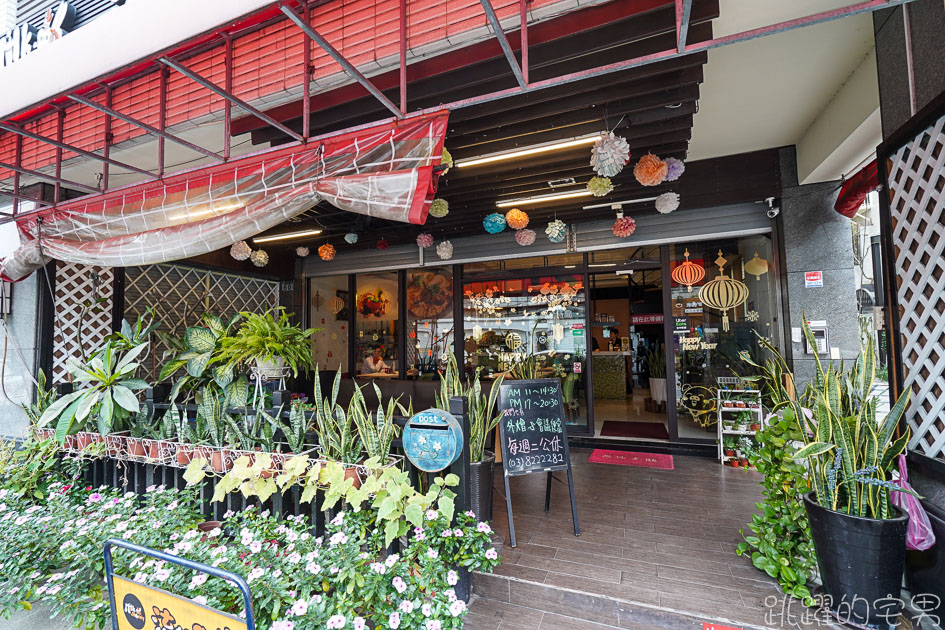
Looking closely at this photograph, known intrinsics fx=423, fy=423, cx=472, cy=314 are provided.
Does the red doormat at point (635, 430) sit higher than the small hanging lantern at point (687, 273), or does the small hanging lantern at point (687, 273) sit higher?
the small hanging lantern at point (687, 273)

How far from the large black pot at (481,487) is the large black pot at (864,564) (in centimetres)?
172

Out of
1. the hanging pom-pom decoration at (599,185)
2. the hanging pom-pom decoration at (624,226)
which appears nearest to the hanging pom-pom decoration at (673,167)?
the hanging pom-pom decoration at (599,185)

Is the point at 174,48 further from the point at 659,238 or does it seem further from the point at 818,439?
the point at 659,238

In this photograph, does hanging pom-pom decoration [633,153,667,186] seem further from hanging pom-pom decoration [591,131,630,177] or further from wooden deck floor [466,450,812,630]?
wooden deck floor [466,450,812,630]

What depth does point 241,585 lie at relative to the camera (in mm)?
1313

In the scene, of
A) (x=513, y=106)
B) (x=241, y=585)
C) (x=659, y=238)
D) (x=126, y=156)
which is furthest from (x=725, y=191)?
(x=126, y=156)

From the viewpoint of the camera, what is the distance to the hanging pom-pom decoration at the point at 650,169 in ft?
11.4

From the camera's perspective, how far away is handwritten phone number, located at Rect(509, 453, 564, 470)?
2932 millimetres

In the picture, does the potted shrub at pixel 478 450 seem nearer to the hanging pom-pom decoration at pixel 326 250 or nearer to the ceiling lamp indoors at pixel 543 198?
the ceiling lamp indoors at pixel 543 198

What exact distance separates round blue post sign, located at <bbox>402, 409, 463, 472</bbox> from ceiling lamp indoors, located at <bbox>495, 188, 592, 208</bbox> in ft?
10.1

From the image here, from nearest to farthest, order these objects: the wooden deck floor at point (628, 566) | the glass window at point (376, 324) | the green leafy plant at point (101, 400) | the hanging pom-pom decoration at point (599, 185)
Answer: the wooden deck floor at point (628, 566)
the green leafy plant at point (101, 400)
the hanging pom-pom decoration at point (599, 185)
the glass window at point (376, 324)

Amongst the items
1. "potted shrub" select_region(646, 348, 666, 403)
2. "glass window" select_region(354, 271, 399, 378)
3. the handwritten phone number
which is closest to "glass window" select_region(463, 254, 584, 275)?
"glass window" select_region(354, 271, 399, 378)

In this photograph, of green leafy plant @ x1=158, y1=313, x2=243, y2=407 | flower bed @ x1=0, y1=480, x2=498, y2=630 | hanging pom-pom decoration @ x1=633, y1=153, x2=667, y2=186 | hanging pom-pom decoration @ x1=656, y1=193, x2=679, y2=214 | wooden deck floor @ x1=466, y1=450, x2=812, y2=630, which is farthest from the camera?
hanging pom-pom decoration @ x1=656, y1=193, x2=679, y2=214

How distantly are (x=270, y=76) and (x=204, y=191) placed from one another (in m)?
0.82
